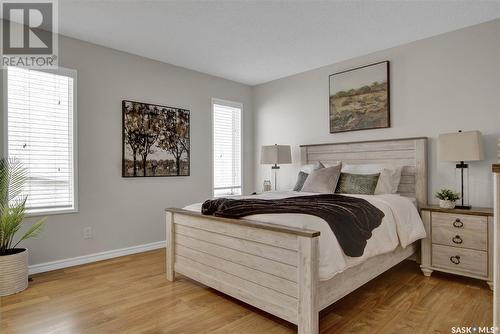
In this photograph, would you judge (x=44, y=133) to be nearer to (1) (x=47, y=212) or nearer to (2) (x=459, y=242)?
(1) (x=47, y=212)

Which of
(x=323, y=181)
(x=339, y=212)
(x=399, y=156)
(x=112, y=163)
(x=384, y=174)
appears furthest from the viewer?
(x=112, y=163)

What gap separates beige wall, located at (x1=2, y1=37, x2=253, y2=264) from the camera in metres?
3.39

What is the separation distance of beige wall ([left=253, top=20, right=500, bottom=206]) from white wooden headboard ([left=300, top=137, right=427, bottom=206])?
11 centimetres

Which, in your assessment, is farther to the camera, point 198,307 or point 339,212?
point 198,307

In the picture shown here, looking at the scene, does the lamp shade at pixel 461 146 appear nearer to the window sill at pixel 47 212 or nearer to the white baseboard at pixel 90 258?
the white baseboard at pixel 90 258

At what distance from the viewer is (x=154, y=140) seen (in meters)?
4.05

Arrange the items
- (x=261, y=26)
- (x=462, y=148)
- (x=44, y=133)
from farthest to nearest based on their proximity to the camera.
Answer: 1. (x=44, y=133)
2. (x=261, y=26)
3. (x=462, y=148)

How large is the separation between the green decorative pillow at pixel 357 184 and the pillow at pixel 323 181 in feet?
0.26

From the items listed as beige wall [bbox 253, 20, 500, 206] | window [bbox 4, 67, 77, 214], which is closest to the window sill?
window [bbox 4, 67, 77, 214]

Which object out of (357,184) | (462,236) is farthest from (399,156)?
(462,236)

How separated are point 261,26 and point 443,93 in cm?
212

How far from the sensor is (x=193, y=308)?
234 cm

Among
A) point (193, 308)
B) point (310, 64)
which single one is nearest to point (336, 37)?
point (310, 64)

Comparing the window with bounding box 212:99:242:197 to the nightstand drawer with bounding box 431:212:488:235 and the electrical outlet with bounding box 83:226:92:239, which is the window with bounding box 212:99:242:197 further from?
the nightstand drawer with bounding box 431:212:488:235
